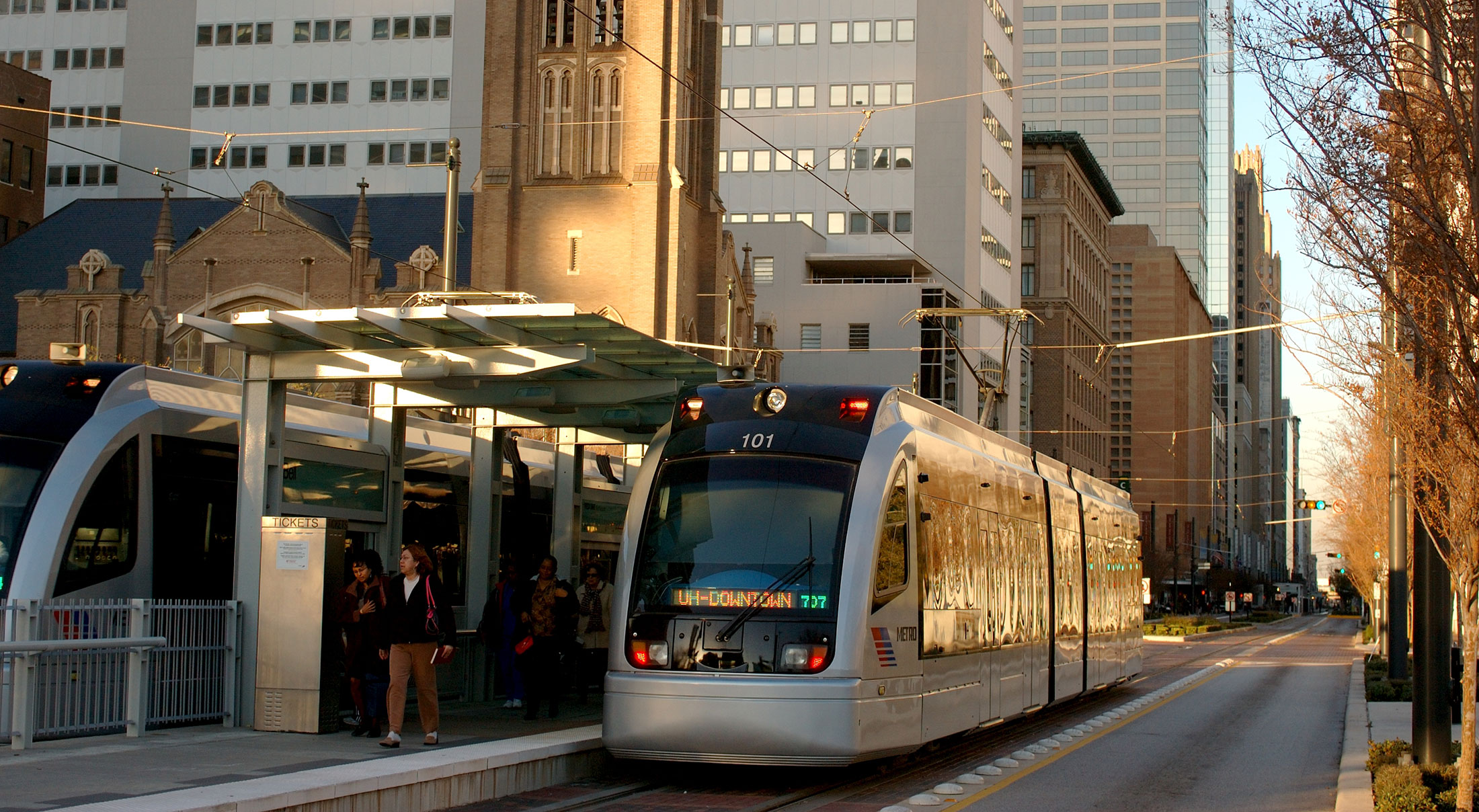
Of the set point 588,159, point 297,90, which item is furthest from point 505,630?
point 297,90

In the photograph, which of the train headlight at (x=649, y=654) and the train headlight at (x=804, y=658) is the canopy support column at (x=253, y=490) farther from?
the train headlight at (x=804, y=658)

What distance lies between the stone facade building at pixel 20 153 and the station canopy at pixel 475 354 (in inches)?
2047

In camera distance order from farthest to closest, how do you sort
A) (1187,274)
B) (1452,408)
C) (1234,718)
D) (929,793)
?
1. (1187,274)
2. (1234,718)
3. (929,793)
4. (1452,408)

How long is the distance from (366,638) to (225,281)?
39.7 meters

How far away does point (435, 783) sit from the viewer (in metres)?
10.4

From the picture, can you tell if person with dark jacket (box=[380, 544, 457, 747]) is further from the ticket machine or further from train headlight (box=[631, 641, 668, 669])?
train headlight (box=[631, 641, 668, 669])

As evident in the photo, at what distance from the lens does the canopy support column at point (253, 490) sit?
45.0 ft

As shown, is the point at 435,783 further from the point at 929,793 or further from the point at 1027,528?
the point at 1027,528

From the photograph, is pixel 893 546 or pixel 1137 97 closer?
pixel 893 546

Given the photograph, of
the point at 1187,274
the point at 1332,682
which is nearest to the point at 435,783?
the point at 1332,682

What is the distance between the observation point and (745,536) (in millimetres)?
11859

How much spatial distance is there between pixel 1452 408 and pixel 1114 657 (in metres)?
13.2

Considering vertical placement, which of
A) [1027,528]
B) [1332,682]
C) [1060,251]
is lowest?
[1332,682]

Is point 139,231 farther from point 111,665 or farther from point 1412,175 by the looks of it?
point 1412,175
